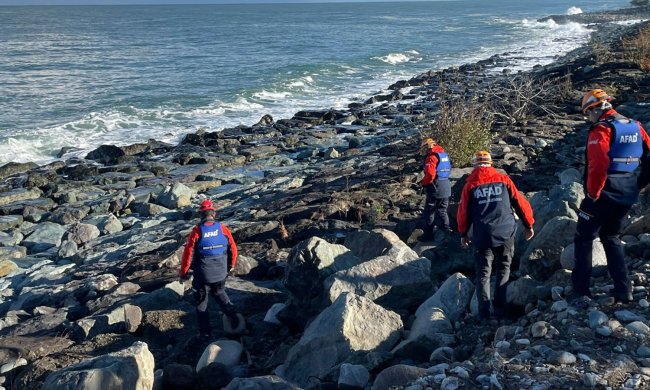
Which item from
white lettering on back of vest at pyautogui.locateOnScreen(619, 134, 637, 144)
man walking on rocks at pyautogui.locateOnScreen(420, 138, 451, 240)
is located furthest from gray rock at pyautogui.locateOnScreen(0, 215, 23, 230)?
white lettering on back of vest at pyautogui.locateOnScreen(619, 134, 637, 144)

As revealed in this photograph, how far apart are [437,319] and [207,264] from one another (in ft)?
9.20

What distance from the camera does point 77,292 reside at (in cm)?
929

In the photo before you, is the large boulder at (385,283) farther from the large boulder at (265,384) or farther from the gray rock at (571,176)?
the gray rock at (571,176)

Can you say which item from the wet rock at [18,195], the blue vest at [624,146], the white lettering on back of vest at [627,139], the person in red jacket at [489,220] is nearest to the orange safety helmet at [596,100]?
the blue vest at [624,146]

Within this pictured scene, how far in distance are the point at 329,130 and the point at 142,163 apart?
6850mm

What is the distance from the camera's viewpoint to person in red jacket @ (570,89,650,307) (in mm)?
5102

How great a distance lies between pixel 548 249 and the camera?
6.36 m

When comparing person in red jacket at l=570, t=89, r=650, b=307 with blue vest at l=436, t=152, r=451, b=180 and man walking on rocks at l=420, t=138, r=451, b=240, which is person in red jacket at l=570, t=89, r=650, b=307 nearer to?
man walking on rocks at l=420, t=138, r=451, b=240

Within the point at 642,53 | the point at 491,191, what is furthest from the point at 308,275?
the point at 642,53

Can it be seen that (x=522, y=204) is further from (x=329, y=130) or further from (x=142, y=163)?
(x=329, y=130)

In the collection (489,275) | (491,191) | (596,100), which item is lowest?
(489,275)

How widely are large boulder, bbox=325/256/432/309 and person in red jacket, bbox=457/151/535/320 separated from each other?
0.90 meters

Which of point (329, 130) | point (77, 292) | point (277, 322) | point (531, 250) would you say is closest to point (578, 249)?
point (531, 250)

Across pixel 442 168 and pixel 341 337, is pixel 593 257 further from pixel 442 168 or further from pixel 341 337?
pixel 442 168
